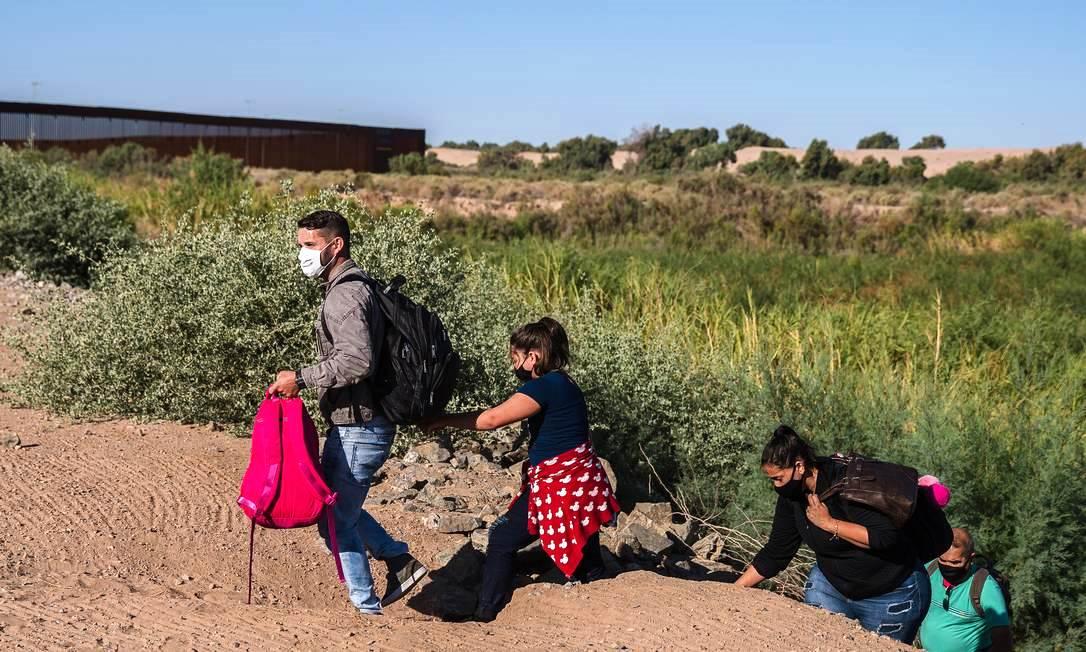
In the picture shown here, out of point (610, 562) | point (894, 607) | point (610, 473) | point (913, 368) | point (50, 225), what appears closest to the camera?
point (894, 607)

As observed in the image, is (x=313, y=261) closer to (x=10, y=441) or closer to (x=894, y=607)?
(x=894, y=607)

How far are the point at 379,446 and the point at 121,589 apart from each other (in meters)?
1.39

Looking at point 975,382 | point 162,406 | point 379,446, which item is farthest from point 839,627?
point 975,382

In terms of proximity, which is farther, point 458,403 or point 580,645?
point 458,403

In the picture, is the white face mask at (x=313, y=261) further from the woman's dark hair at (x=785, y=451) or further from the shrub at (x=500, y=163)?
the shrub at (x=500, y=163)

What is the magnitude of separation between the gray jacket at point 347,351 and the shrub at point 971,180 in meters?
53.7

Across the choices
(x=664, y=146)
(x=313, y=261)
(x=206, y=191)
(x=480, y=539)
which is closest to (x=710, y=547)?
(x=480, y=539)

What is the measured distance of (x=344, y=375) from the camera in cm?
502

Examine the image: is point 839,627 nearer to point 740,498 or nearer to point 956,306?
point 740,498

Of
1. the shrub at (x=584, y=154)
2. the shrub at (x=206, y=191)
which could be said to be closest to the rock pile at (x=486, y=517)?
the shrub at (x=206, y=191)

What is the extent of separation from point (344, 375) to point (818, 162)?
197 feet

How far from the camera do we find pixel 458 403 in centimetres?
889

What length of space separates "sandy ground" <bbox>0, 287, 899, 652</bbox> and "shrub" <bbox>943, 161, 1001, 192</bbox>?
170ft

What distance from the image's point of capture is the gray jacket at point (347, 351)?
5027 millimetres
